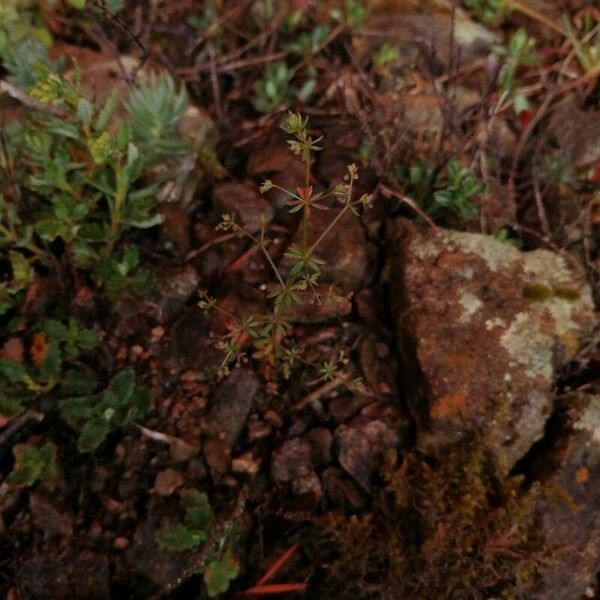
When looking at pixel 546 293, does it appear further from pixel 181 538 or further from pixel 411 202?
pixel 181 538

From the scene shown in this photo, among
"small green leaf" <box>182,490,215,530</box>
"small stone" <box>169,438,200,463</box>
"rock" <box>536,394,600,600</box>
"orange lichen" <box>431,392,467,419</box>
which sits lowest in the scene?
"rock" <box>536,394,600,600</box>

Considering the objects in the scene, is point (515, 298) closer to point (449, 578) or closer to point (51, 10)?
point (449, 578)

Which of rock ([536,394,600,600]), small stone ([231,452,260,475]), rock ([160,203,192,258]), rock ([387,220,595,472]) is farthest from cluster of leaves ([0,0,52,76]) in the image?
rock ([536,394,600,600])

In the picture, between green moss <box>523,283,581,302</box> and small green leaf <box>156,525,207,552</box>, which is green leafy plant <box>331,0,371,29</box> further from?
small green leaf <box>156,525,207,552</box>

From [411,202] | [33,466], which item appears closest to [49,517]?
[33,466]

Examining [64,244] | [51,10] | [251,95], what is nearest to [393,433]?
[64,244]

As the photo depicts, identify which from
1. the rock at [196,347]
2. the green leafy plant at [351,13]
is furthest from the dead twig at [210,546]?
the green leafy plant at [351,13]

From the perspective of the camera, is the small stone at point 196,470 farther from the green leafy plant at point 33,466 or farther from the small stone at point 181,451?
the green leafy plant at point 33,466
